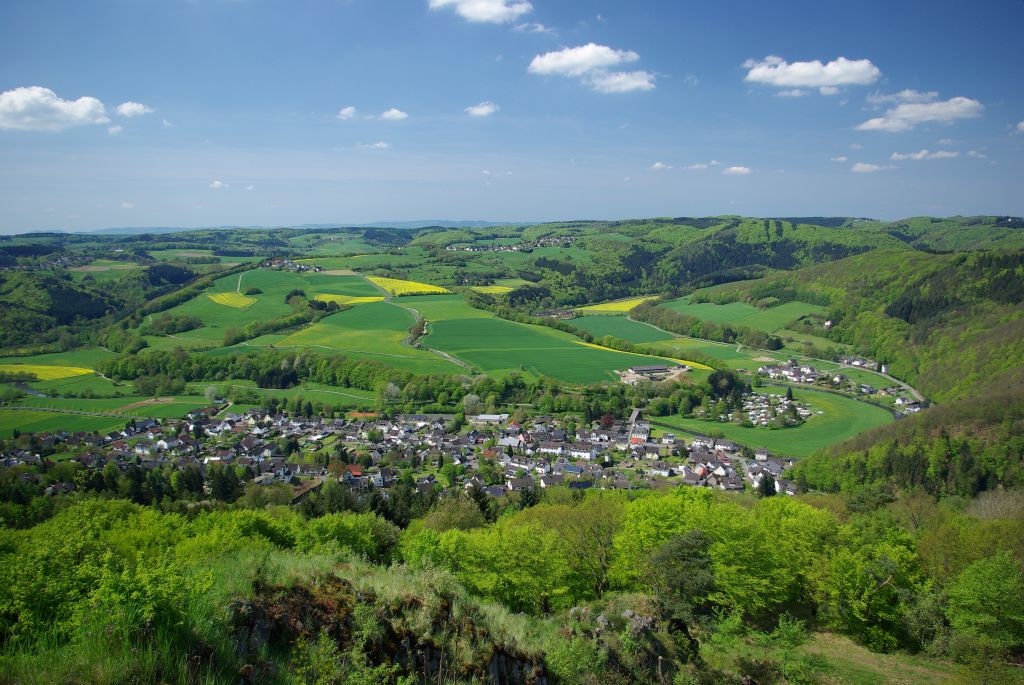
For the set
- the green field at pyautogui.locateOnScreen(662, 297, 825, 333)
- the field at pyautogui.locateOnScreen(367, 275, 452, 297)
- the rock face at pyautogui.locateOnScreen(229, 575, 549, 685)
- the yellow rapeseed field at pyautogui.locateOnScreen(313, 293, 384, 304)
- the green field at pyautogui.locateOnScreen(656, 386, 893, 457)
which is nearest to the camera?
the rock face at pyautogui.locateOnScreen(229, 575, 549, 685)

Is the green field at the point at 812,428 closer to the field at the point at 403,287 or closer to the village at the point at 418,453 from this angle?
the village at the point at 418,453

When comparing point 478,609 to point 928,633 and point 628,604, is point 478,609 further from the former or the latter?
point 928,633

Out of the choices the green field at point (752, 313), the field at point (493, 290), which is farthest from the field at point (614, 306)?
the field at point (493, 290)

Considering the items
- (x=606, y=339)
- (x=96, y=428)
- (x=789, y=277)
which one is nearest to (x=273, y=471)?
(x=96, y=428)

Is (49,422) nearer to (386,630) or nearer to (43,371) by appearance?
(43,371)

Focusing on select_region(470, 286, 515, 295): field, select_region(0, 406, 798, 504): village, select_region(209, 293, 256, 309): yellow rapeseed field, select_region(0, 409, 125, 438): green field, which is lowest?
select_region(0, 406, 798, 504): village

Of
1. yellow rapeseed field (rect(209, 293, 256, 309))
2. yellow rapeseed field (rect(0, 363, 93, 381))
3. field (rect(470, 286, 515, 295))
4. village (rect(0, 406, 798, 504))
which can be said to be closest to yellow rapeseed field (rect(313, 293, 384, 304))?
yellow rapeseed field (rect(209, 293, 256, 309))

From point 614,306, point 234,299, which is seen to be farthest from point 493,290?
point 234,299

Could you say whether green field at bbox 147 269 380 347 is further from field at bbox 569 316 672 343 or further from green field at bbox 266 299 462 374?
field at bbox 569 316 672 343
